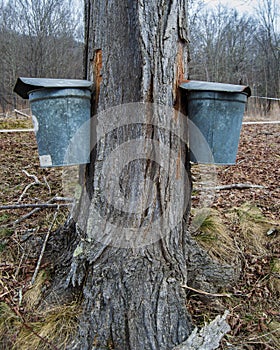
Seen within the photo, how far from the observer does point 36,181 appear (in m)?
3.23

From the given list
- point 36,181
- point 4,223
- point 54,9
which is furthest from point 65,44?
point 4,223

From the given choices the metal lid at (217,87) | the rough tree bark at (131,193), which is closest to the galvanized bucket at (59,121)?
the rough tree bark at (131,193)

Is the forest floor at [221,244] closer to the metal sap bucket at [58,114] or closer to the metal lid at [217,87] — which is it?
the metal sap bucket at [58,114]

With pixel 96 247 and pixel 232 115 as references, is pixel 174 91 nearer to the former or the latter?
pixel 232 115

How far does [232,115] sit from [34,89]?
929 millimetres

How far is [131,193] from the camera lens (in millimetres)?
1541

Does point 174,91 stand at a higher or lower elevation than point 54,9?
lower

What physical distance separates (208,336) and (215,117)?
1.06 m

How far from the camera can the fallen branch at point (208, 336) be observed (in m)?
1.44

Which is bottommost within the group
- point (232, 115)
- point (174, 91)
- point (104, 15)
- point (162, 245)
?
point (162, 245)

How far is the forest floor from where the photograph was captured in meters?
1.68

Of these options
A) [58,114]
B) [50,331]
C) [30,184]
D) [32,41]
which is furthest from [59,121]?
[32,41]

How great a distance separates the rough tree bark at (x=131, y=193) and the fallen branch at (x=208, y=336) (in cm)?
4

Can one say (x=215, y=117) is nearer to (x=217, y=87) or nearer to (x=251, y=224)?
(x=217, y=87)
